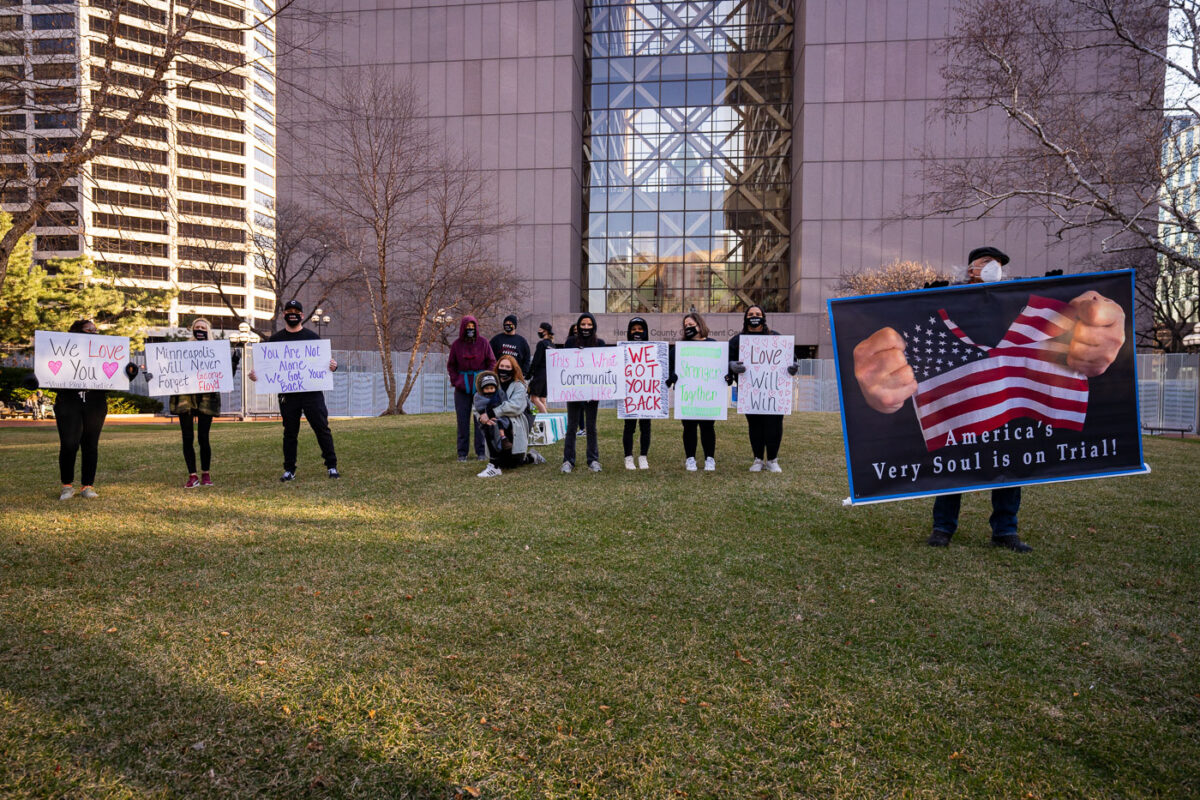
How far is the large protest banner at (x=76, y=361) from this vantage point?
7500 millimetres

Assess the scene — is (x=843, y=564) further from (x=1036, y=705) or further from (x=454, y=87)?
(x=454, y=87)

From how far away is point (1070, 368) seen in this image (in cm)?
500

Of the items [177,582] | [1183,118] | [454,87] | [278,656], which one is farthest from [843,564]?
[454,87]

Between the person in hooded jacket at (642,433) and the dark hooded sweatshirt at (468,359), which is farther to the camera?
the dark hooded sweatshirt at (468,359)

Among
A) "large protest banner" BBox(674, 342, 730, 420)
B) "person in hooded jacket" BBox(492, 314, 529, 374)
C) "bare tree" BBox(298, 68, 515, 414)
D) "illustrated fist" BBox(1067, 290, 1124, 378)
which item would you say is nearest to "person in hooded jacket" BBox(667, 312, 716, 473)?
"large protest banner" BBox(674, 342, 730, 420)

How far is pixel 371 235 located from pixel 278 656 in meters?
38.9

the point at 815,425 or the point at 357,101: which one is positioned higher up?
the point at 357,101

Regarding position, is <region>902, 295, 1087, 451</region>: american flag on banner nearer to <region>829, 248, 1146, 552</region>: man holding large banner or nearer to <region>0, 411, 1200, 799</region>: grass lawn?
<region>829, 248, 1146, 552</region>: man holding large banner

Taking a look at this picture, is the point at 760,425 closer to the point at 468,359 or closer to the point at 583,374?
the point at 583,374

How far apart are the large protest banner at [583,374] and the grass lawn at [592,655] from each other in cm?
292

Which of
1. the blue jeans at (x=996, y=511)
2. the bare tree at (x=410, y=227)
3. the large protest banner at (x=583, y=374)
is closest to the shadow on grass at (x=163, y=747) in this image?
the blue jeans at (x=996, y=511)

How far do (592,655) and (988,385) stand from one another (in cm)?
372

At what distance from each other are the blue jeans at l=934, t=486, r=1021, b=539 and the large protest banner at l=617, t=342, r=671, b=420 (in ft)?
14.2

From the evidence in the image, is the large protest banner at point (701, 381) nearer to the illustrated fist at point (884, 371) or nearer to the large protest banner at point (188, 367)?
the illustrated fist at point (884, 371)
